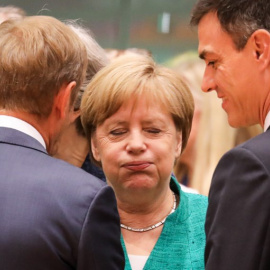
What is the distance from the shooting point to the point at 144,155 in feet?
8.63

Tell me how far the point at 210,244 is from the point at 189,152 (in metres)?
2.65

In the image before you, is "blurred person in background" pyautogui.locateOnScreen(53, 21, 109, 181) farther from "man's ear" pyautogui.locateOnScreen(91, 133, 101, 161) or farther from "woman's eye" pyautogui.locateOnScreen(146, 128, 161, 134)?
"woman's eye" pyautogui.locateOnScreen(146, 128, 161, 134)

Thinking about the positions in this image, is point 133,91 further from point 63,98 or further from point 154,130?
point 63,98

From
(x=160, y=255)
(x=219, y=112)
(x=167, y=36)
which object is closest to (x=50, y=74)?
(x=160, y=255)

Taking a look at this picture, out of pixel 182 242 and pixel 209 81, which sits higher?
pixel 209 81

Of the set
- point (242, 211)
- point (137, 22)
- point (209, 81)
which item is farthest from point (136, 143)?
point (137, 22)

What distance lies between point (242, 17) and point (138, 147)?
0.63m

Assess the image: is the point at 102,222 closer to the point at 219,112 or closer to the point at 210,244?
the point at 210,244

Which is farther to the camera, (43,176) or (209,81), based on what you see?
(209,81)

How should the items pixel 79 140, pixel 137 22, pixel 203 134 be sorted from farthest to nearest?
A: pixel 137 22 < pixel 203 134 < pixel 79 140

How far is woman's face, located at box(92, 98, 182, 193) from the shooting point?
263cm

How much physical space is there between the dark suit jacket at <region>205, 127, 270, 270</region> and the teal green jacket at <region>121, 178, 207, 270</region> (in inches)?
20.6

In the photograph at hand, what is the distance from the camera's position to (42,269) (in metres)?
2.04

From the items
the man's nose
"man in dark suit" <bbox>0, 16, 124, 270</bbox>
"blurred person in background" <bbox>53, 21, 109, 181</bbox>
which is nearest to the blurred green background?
"blurred person in background" <bbox>53, 21, 109, 181</bbox>
